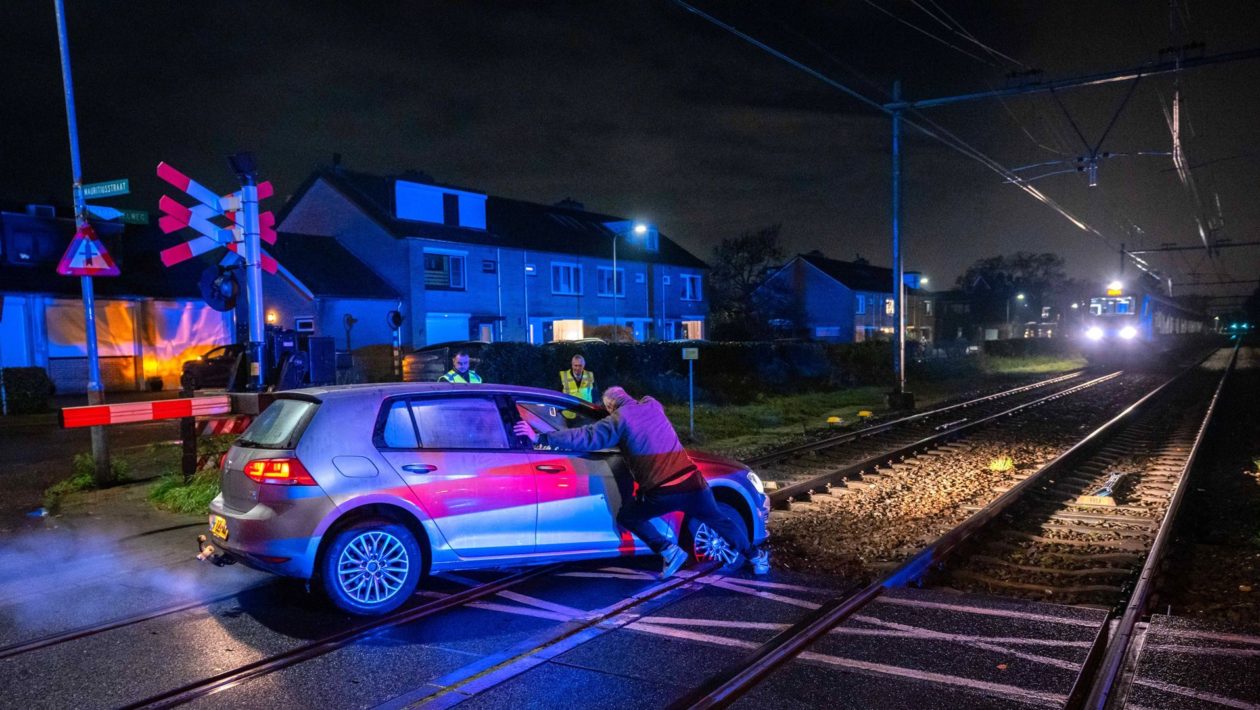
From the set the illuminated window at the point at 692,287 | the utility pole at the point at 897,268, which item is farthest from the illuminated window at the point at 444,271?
the utility pole at the point at 897,268

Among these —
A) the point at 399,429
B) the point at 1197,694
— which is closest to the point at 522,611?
the point at 399,429

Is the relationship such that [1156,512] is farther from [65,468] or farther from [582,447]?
[65,468]

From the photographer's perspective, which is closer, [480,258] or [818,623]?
[818,623]

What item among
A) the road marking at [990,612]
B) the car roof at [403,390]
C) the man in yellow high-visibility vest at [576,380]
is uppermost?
the car roof at [403,390]

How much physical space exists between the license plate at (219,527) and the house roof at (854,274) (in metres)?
59.2

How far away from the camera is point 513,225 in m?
39.5

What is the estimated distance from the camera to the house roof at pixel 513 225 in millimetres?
34469

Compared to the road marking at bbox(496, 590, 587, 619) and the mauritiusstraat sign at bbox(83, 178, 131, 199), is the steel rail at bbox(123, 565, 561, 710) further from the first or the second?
the mauritiusstraat sign at bbox(83, 178, 131, 199)

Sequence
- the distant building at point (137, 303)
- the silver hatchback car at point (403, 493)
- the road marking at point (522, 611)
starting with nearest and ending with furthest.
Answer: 1. the silver hatchback car at point (403, 493)
2. the road marking at point (522, 611)
3. the distant building at point (137, 303)

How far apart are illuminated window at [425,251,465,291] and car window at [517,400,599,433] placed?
1091 inches

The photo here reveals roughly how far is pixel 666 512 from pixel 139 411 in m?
6.21

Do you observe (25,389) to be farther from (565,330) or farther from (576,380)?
(565,330)

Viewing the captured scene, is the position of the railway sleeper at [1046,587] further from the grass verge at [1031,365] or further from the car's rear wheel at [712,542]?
the grass verge at [1031,365]

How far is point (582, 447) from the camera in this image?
629 centimetres
